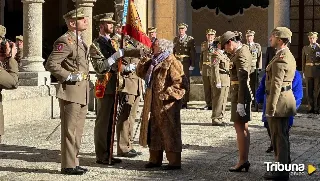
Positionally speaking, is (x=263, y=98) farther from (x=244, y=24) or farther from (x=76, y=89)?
(x=244, y=24)

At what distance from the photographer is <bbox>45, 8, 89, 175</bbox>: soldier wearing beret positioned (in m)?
8.51

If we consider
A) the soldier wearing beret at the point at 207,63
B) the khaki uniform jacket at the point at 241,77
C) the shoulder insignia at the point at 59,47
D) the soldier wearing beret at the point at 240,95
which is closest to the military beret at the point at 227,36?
the soldier wearing beret at the point at 240,95

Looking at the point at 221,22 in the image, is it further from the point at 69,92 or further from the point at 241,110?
the point at 69,92

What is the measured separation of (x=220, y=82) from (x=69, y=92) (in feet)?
19.6

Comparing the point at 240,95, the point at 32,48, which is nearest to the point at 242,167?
the point at 240,95

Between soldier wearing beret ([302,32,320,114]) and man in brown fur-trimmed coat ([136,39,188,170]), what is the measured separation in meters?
8.32

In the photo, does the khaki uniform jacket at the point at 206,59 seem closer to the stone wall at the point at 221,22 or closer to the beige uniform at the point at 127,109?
the stone wall at the point at 221,22

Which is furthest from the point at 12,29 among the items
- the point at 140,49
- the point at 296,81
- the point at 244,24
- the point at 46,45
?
the point at 296,81

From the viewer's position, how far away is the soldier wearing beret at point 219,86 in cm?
1365

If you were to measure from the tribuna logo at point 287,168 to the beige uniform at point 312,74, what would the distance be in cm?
792

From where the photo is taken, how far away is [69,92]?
28.1 ft

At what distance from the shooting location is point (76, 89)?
861cm

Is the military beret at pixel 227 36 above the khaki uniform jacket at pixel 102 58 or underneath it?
above

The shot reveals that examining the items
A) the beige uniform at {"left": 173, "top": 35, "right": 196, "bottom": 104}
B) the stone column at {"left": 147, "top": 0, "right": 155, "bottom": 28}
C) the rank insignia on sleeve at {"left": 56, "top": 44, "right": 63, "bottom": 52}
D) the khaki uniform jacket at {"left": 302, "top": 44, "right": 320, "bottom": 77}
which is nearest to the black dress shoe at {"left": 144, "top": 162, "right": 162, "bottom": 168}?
the rank insignia on sleeve at {"left": 56, "top": 44, "right": 63, "bottom": 52}
